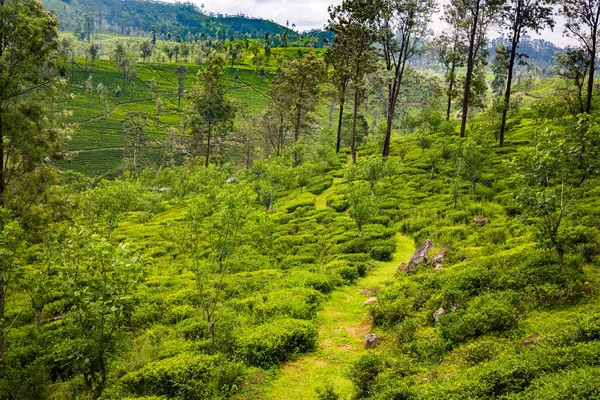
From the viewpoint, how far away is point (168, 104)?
556 ft

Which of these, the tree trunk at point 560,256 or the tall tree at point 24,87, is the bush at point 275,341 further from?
the tall tree at point 24,87

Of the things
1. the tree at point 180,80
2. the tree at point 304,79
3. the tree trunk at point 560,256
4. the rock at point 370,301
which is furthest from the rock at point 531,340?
the tree at point 180,80

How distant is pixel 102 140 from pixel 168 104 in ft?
138

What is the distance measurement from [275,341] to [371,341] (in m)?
3.69

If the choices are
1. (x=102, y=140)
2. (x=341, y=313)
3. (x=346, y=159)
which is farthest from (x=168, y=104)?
(x=341, y=313)

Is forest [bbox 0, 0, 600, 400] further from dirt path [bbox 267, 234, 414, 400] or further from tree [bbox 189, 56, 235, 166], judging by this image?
tree [bbox 189, 56, 235, 166]

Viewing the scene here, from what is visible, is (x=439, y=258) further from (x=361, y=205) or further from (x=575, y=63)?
(x=575, y=63)

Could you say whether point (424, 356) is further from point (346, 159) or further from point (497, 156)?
point (346, 159)

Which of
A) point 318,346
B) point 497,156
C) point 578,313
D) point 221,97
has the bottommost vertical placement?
point 318,346

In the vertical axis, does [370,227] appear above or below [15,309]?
above

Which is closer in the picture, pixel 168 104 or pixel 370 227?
pixel 370 227

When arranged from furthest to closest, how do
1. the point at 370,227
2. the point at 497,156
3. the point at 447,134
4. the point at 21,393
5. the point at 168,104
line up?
1. the point at 168,104
2. the point at 447,134
3. the point at 497,156
4. the point at 370,227
5. the point at 21,393

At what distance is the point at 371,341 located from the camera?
47.9 feet

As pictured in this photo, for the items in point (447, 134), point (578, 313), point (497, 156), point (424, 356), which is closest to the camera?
point (578, 313)
